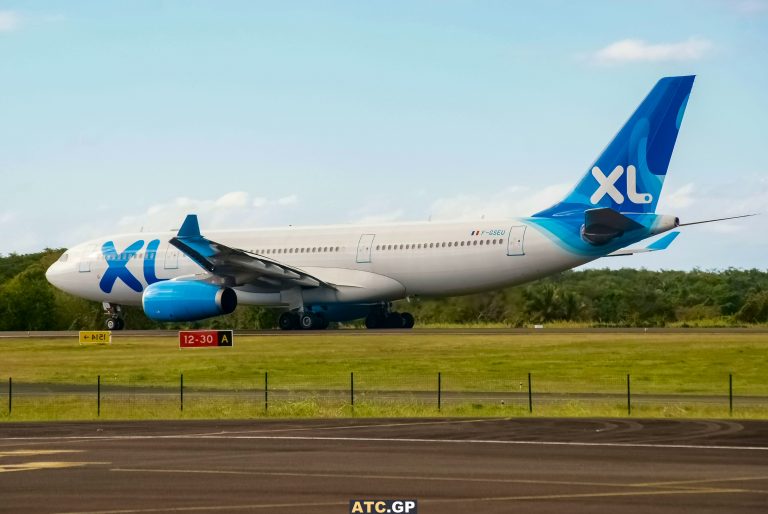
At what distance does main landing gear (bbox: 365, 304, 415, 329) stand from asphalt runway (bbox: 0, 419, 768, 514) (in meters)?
29.8

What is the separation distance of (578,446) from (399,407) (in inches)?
405

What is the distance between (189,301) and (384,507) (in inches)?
1650

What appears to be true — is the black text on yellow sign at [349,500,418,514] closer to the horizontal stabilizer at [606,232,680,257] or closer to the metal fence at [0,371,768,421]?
the metal fence at [0,371,768,421]

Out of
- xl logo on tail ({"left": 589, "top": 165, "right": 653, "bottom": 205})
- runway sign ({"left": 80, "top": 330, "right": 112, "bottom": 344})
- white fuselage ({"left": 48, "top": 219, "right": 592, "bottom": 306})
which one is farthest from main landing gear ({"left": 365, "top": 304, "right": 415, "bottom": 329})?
runway sign ({"left": 80, "top": 330, "right": 112, "bottom": 344})

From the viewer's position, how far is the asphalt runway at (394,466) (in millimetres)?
18406

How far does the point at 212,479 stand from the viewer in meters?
21.1

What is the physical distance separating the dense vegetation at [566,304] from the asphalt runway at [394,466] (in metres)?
33.7

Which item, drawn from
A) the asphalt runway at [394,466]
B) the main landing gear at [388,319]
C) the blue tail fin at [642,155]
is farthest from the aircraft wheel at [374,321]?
the asphalt runway at [394,466]

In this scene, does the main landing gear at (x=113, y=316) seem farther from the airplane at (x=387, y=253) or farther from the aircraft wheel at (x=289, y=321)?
the aircraft wheel at (x=289, y=321)

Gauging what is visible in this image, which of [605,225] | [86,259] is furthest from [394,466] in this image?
[86,259]

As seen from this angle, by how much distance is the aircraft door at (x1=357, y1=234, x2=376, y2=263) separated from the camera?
59438 mm

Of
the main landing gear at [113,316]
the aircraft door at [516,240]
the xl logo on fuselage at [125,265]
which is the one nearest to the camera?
the aircraft door at [516,240]

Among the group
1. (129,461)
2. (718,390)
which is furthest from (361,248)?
(129,461)

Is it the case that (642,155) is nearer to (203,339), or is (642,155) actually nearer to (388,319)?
(388,319)
